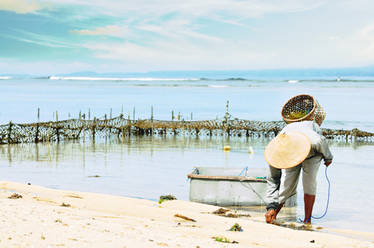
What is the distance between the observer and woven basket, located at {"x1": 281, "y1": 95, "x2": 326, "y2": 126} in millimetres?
8134

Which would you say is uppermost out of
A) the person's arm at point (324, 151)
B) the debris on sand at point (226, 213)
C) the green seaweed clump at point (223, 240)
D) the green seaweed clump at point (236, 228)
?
the person's arm at point (324, 151)

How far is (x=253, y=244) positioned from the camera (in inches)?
254

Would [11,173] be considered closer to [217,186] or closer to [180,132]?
[217,186]

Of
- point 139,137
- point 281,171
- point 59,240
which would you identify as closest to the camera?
point 59,240

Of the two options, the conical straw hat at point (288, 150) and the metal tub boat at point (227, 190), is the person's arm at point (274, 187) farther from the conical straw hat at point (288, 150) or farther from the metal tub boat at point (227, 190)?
the metal tub boat at point (227, 190)

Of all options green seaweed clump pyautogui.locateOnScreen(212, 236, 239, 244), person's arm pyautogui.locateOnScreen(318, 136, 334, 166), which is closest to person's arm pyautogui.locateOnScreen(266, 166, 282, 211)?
person's arm pyautogui.locateOnScreen(318, 136, 334, 166)

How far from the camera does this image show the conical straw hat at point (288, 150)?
7578 mm

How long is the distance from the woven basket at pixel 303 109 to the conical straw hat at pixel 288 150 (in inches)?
18.5

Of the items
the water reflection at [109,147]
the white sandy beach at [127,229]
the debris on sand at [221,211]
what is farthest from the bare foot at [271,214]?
the water reflection at [109,147]

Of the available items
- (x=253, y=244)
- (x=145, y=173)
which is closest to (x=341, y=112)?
(x=145, y=173)

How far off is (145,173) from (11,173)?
164 inches

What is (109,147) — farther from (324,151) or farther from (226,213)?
(324,151)

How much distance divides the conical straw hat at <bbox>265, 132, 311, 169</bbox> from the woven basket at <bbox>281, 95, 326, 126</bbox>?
1.54 feet

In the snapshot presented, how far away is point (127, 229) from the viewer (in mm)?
6387
